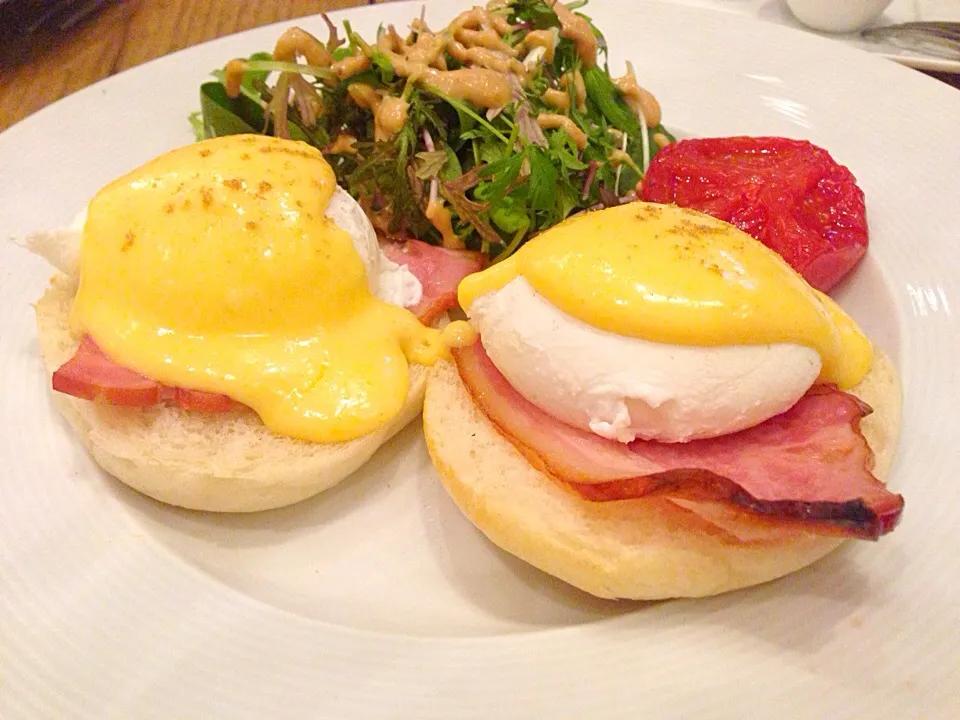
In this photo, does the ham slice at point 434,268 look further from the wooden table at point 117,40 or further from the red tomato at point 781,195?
the wooden table at point 117,40

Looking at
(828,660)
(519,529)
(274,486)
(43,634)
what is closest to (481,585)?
(519,529)

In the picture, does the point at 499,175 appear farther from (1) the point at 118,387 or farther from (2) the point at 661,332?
(1) the point at 118,387

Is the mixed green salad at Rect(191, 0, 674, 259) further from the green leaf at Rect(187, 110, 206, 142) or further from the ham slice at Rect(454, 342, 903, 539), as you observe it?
the ham slice at Rect(454, 342, 903, 539)

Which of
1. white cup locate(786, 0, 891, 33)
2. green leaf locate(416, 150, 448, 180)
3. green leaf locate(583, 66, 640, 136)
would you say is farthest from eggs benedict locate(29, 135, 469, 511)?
white cup locate(786, 0, 891, 33)

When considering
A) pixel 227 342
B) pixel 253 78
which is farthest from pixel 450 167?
pixel 227 342

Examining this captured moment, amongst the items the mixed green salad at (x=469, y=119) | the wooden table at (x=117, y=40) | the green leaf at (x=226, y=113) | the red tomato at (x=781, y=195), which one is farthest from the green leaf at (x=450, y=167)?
the wooden table at (x=117, y=40)

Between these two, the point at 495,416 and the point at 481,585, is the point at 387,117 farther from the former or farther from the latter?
the point at 481,585
